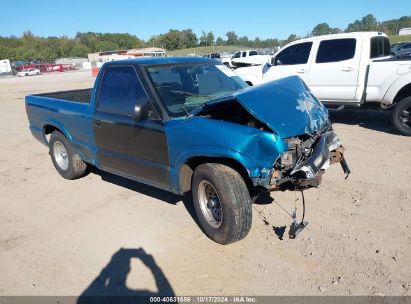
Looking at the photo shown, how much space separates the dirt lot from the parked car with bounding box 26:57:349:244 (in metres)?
0.43

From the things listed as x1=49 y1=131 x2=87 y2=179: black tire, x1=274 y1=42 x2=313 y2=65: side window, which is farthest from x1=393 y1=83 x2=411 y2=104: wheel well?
x1=49 y1=131 x2=87 y2=179: black tire

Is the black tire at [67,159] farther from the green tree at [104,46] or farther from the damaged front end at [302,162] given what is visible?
the green tree at [104,46]

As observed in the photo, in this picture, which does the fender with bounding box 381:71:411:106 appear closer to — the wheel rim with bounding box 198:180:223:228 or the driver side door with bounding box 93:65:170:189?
the wheel rim with bounding box 198:180:223:228

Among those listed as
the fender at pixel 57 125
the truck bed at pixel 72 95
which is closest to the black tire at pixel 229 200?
the fender at pixel 57 125

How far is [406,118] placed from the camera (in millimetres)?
Answer: 7449

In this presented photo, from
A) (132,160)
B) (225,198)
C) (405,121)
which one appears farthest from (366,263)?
(405,121)

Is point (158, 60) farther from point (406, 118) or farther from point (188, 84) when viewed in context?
point (406, 118)

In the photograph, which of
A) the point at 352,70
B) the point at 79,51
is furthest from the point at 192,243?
the point at 79,51

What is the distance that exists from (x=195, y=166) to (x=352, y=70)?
18.7ft

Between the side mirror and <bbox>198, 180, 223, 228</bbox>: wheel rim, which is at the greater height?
the side mirror

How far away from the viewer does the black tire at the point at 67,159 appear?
587 centimetres

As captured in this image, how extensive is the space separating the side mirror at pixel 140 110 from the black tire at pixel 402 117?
18.1ft

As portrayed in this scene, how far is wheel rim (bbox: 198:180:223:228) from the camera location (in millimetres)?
3898

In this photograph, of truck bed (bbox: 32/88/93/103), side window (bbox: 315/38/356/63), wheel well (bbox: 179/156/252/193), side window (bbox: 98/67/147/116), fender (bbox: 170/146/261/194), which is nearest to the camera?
fender (bbox: 170/146/261/194)
